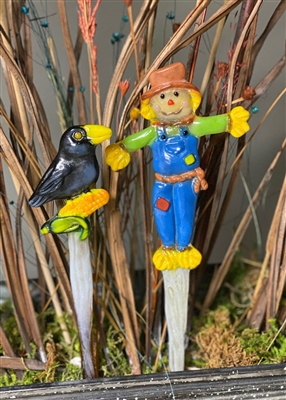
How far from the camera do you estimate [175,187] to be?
1.70 feet

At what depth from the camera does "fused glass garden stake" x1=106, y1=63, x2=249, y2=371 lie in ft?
1.57

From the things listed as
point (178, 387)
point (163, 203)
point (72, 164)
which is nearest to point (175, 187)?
point (163, 203)

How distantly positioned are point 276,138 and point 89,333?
52 cm

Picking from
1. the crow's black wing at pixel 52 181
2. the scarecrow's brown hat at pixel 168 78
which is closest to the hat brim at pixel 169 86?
the scarecrow's brown hat at pixel 168 78

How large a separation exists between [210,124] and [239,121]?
1.4 inches

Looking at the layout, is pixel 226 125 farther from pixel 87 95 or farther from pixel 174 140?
pixel 87 95

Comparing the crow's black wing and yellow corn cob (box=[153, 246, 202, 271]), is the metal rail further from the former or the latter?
the crow's black wing

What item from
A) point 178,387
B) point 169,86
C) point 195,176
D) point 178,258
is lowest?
point 178,387

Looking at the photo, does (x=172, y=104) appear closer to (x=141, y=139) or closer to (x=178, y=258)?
(x=141, y=139)

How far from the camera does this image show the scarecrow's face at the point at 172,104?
48 centimetres

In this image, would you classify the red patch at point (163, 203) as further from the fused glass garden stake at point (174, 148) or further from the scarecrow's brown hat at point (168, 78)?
the scarecrow's brown hat at point (168, 78)

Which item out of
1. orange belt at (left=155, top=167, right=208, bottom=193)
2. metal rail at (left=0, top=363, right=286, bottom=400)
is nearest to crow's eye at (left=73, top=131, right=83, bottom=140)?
orange belt at (left=155, top=167, right=208, bottom=193)

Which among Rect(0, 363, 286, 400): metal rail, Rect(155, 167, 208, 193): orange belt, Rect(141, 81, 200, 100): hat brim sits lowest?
Rect(0, 363, 286, 400): metal rail

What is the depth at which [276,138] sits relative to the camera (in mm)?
823
